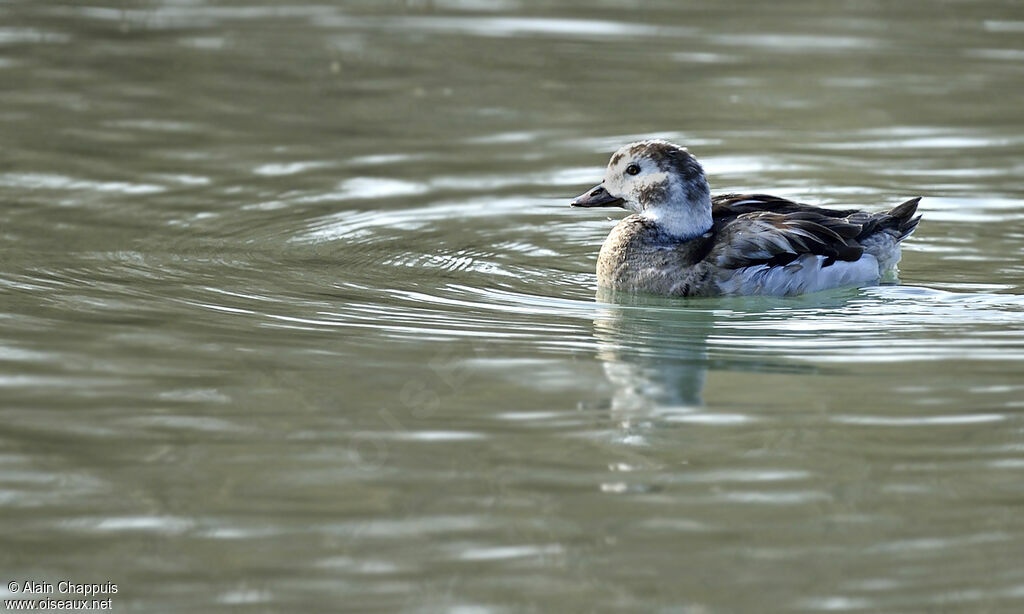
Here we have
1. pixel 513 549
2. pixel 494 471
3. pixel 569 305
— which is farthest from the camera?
pixel 569 305

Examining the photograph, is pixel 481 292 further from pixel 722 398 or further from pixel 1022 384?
pixel 1022 384

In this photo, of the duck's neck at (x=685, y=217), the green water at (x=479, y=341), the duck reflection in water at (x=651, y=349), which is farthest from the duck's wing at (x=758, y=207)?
the duck reflection in water at (x=651, y=349)

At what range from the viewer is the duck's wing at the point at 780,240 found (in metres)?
9.30

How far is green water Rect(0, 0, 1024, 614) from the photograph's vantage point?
535 cm

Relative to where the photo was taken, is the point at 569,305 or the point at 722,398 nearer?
the point at 722,398

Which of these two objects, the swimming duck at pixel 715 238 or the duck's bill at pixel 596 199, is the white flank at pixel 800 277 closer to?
the swimming duck at pixel 715 238

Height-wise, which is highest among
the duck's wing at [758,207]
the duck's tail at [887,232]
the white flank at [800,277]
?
the duck's wing at [758,207]

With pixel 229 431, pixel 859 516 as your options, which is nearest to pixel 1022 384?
pixel 859 516

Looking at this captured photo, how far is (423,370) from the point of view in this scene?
750cm

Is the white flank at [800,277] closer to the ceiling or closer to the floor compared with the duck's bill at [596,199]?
closer to the floor

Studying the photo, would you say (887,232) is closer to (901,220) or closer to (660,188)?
(901,220)

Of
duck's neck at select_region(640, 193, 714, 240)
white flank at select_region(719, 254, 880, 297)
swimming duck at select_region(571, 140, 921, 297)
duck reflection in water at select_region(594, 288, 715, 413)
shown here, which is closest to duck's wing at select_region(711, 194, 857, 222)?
swimming duck at select_region(571, 140, 921, 297)

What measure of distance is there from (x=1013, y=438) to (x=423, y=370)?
273cm

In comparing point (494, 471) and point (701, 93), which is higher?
point (701, 93)
